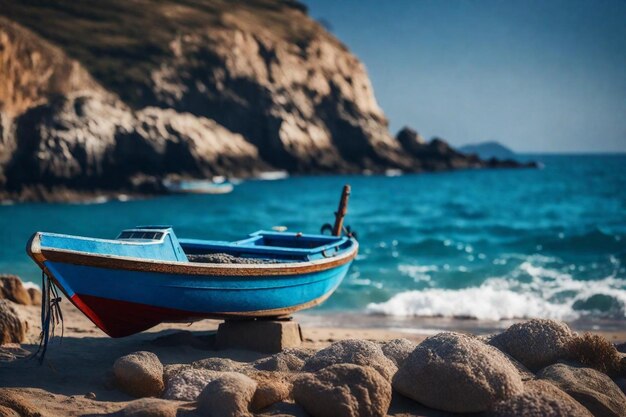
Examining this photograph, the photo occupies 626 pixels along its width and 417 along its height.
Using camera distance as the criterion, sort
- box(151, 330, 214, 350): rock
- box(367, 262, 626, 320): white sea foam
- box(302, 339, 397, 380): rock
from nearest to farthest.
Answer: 1. box(302, 339, 397, 380): rock
2. box(151, 330, 214, 350): rock
3. box(367, 262, 626, 320): white sea foam

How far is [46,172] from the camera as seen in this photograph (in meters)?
56.4

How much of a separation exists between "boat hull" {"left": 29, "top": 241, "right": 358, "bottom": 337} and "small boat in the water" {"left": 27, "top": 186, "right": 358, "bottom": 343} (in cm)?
1

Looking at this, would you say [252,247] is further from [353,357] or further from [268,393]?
[268,393]

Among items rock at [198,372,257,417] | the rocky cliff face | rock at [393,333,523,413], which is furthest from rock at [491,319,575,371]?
the rocky cliff face

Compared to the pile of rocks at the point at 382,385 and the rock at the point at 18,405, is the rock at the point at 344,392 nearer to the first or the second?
the pile of rocks at the point at 382,385

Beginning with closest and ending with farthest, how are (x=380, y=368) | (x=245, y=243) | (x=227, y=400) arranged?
(x=227, y=400), (x=380, y=368), (x=245, y=243)

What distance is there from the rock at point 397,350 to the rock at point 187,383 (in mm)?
1889

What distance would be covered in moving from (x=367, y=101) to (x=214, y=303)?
3754 inches

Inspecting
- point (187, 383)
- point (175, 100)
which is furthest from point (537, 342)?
point (175, 100)

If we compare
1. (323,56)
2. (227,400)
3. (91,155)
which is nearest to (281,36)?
(323,56)

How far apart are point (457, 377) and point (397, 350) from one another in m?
1.56

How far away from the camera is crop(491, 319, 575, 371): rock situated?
821 cm

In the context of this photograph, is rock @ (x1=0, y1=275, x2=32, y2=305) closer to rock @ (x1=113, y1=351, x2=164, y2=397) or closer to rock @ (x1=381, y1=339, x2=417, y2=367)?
rock @ (x1=113, y1=351, x2=164, y2=397)

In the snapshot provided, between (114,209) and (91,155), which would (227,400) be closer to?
(114,209)
